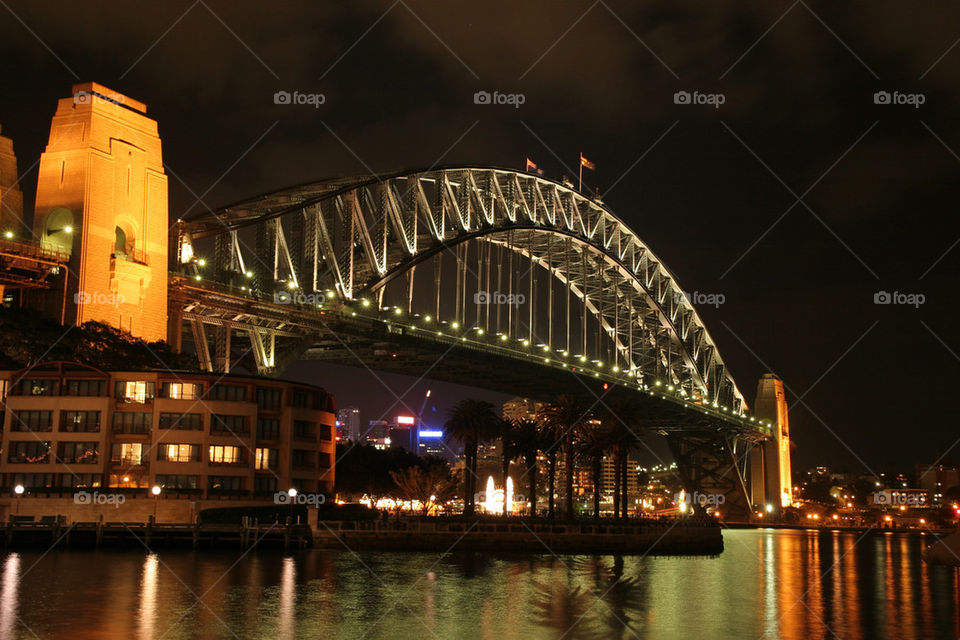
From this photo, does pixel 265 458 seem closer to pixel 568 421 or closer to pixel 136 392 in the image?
pixel 136 392

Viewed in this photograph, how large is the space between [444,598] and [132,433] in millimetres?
33248

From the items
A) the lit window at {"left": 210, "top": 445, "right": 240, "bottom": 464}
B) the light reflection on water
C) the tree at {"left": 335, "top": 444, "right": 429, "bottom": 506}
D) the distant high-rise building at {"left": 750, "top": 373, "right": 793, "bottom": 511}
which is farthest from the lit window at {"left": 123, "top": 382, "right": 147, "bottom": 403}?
the distant high-rise building at {"left": 750, "top": 373, "right": 793, "bottom": 511}

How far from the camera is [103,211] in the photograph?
73875 millimetres

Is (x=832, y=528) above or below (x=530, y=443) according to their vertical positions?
below

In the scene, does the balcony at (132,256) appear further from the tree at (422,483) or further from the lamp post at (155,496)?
the tree at (422,483)

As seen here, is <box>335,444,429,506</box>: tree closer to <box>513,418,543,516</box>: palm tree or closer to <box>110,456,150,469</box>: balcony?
<box>513,418,543,516</box>: palm tree

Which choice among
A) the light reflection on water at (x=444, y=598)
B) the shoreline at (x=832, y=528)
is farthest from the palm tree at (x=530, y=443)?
the shoreline at (x=832, y=528)

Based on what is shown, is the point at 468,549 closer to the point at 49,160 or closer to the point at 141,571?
the point at 141,571

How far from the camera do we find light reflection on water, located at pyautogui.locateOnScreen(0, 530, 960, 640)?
3978 cm

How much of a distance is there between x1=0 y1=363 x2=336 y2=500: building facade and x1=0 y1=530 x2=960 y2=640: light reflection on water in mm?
8384

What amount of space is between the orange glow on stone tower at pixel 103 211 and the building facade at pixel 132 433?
15.9 feet

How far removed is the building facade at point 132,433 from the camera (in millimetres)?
71000

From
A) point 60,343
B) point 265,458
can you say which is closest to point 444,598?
point 265,458

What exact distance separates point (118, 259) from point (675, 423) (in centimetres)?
10129
